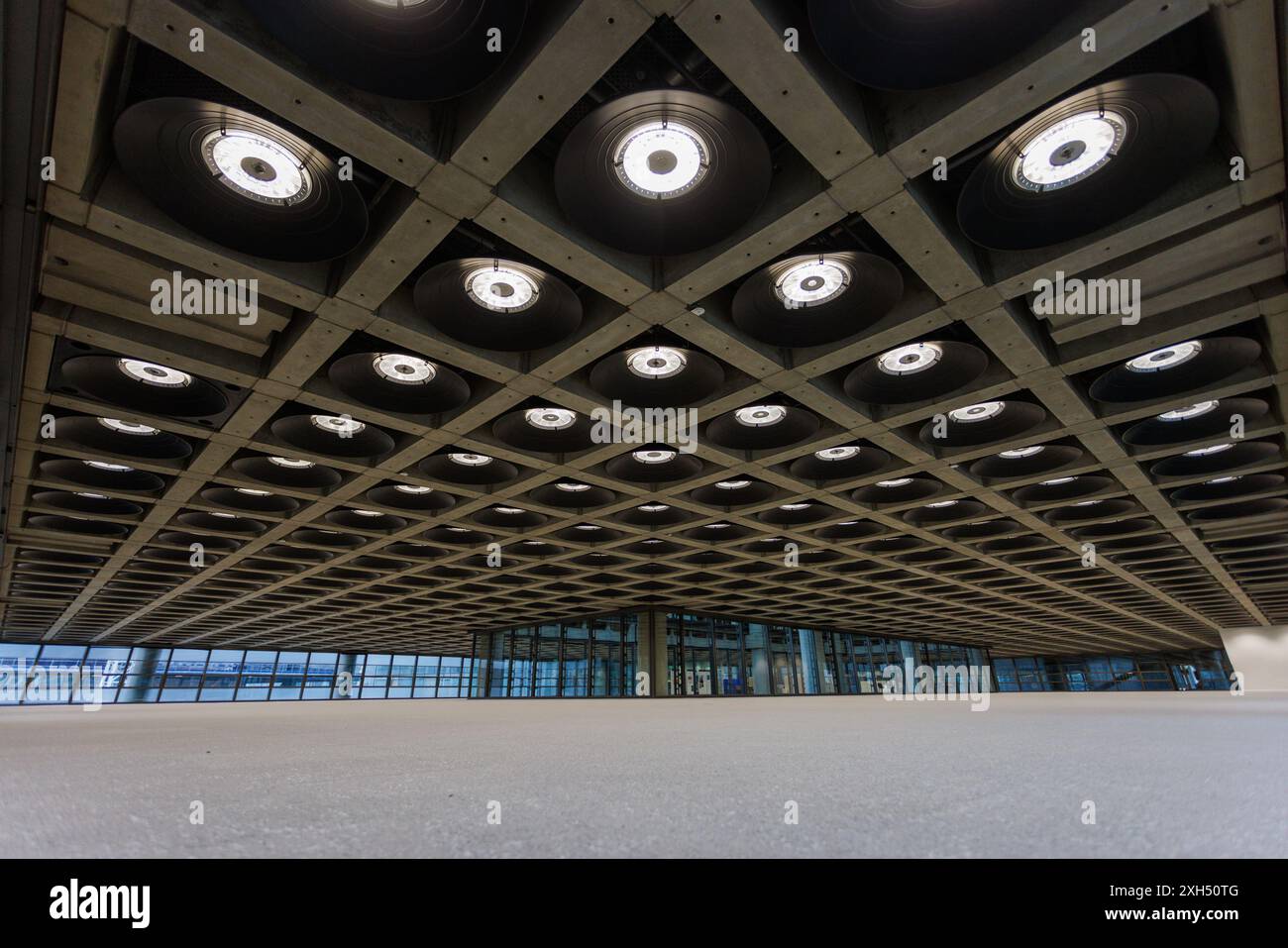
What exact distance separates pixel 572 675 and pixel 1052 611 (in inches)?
1240

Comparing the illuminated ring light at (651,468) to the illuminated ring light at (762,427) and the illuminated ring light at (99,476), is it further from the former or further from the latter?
the illuminated ring light at (99,476)

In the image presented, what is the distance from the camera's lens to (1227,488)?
54.0 feet

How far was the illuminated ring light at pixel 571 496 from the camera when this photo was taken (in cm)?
1706

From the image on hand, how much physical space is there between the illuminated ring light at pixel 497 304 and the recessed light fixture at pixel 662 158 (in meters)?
2.05

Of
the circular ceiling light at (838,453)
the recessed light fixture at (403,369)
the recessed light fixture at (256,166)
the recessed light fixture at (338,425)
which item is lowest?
the circular ceiling light at (838,453)

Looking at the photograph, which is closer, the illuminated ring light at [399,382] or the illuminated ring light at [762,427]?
the illuminated ring light at [399,382]

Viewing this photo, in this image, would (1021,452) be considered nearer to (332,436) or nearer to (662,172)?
(662,172)

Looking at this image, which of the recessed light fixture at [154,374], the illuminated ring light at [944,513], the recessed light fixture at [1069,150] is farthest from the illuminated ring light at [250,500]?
the illuminated ring light at [944,513]

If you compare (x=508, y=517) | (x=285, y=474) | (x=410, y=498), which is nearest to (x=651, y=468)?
(x=508, y=517)

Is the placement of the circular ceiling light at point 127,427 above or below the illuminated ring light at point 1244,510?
above

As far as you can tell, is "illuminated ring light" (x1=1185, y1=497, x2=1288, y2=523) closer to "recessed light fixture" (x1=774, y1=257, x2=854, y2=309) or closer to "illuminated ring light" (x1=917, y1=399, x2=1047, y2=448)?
"illuminated ring light" (x1=917, y1=399, x2=1047, y2=448)

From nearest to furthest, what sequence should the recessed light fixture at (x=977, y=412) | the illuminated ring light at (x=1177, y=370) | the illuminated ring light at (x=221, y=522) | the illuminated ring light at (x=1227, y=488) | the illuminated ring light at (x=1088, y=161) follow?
the illuminated ring light at (x=1088, y=161), the illuminated ring light at (x=1177, y=370), the recessed light fixture at (x=977, y=412), the illuminated ring light at (x=1227, y=488), the illuminated ring light at (x=221, y=522)
